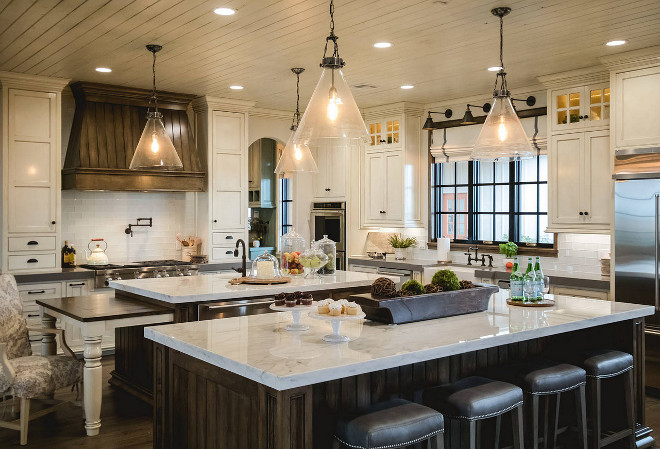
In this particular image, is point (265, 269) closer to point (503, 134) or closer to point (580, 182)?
point (503, 134)

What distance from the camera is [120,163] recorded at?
732 centimetres

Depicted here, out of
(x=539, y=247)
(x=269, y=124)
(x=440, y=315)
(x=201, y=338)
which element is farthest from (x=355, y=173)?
(x=201, y=338)

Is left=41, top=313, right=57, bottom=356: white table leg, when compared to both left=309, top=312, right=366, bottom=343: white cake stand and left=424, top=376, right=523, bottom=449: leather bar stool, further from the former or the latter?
left=424, top=376, right=523, bottom=449: leather bar stool

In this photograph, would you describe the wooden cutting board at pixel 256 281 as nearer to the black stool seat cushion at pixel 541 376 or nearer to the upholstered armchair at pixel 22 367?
the upholstered armchair at pixel 22 367

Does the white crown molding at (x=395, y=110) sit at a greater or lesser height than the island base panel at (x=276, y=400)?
greater

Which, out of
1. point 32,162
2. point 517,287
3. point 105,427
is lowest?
point 105,427

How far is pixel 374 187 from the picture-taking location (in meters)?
8.62

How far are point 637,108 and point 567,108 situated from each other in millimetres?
913

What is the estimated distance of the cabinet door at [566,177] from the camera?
6.40 metres

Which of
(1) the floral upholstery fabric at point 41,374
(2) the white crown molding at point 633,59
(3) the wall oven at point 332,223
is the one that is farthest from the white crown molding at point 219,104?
(2) the white crown molding at point 633,59

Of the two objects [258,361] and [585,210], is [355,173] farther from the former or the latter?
[258,361]

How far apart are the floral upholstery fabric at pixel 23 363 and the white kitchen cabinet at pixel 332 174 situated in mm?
4895

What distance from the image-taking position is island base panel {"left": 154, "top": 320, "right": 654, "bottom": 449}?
255 cm

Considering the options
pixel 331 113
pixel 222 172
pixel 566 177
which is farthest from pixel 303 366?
pixel 222 172
